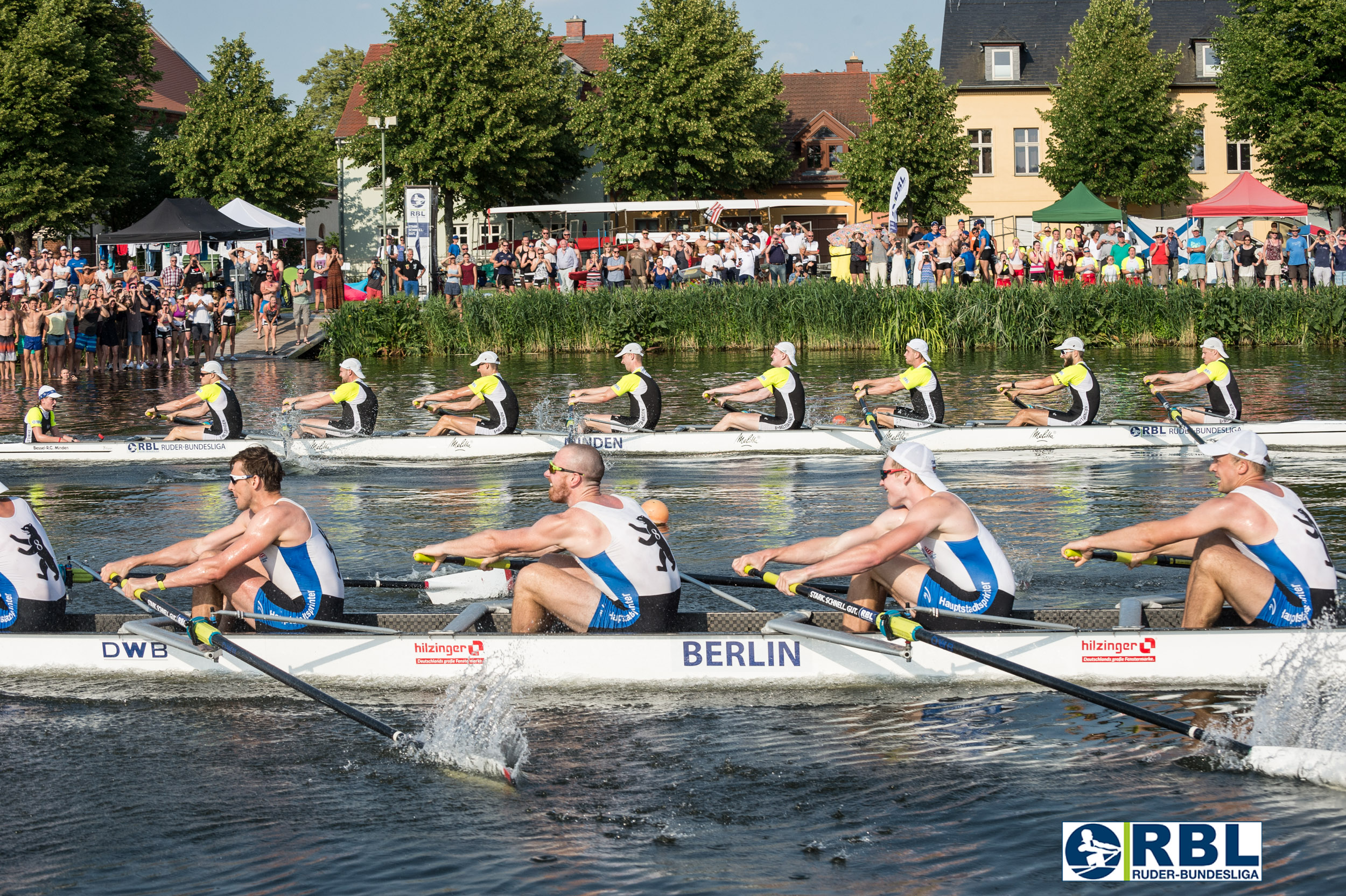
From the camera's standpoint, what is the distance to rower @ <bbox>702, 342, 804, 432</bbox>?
19953 millimetres

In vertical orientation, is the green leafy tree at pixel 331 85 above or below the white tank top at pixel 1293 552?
above

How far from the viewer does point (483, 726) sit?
350 inches

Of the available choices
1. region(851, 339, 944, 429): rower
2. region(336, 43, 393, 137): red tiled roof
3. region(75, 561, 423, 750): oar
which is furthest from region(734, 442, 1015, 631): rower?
region(336, 43, 393, 137): red tiled roof

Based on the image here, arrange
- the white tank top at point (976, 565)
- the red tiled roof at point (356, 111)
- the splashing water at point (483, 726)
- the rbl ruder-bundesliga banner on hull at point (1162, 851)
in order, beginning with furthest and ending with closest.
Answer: the red tiled roof at point (356, 111) < the white tank top at point (976, 565) < the splashing water at point (483, 726) < the rbl ruder-bundesliga banner on hull at point (1162, 851)

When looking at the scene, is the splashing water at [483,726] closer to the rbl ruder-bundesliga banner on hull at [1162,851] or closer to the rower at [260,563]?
the rower at [260,563]

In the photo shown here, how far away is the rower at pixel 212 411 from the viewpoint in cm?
1998

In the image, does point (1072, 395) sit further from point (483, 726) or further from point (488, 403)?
point (483, 726)

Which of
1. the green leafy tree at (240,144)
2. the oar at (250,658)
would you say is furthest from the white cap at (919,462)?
the green leafy tree at (240,144)

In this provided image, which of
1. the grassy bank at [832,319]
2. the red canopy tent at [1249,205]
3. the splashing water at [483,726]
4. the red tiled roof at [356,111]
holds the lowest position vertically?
the splashing water at [483,726]

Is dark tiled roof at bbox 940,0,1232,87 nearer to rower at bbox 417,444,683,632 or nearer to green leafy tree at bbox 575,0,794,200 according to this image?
green leafy tree at bbox 575,0,794,200

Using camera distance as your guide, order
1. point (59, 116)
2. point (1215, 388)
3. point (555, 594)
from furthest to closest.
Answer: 1. point (59, 116)
2. point (1215, 388)
3. point (555, 594)

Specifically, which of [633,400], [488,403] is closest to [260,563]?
[488,403]

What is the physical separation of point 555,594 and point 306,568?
1.69m

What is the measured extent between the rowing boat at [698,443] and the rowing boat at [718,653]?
9.73 metres
